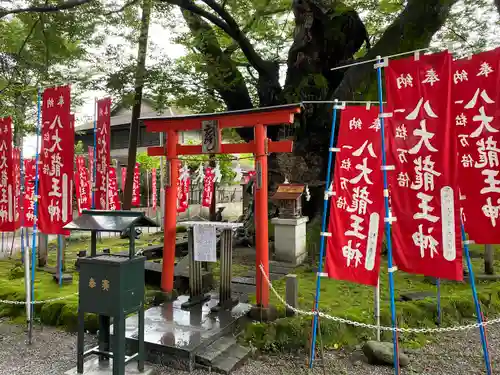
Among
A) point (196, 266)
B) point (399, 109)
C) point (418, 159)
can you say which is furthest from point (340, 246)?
point (196, 266)

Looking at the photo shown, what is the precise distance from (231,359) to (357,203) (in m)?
2.91

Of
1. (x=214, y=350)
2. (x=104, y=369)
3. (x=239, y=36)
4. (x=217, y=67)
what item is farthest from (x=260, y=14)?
(x=104, y=369)

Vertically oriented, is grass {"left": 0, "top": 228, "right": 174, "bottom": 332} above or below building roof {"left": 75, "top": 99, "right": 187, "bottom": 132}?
below

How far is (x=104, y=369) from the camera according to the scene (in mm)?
5207

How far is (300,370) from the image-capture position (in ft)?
17.3

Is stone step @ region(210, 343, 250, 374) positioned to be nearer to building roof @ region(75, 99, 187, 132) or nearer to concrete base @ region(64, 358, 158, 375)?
concrete base @ region(64, 358, 158, 375)

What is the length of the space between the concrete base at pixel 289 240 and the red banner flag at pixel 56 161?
597 centimetres

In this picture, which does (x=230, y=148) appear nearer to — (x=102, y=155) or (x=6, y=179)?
(x=102, y=155)

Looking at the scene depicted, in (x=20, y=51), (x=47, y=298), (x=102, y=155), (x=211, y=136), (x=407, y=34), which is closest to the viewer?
(x=211, y=136)

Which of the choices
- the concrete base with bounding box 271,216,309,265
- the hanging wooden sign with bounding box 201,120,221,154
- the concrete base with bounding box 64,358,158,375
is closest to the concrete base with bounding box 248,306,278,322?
the concrete base with bounding box 64,358,158,375

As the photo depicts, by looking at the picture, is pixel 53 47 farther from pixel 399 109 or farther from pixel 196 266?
pixel 399 109

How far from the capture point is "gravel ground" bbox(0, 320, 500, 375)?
527 cm

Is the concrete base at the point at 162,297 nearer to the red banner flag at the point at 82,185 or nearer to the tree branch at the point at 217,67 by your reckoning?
the tree branch at the point at 217,67

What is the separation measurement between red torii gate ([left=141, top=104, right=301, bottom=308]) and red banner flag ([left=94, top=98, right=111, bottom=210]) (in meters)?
2.00
